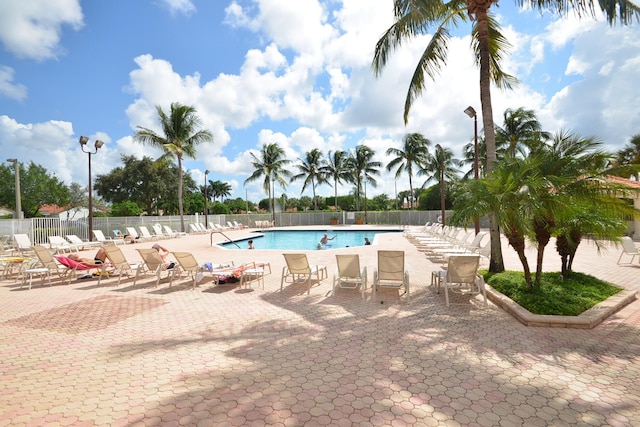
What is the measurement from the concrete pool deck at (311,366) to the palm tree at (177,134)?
21359mm

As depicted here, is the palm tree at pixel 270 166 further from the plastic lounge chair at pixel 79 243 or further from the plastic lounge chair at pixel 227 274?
the plastic lounge chair at pixel 227 274

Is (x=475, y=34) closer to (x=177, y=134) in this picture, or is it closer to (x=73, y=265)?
(x=73, y=265)

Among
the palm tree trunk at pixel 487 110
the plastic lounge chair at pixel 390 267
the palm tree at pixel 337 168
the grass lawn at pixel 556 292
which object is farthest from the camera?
the palm tree at pixel 337 168

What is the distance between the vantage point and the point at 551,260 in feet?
35.6

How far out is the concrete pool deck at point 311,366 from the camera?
2725mm

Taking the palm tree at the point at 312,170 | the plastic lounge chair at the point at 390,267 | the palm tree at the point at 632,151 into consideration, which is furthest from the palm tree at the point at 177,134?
the palm tree at the point at 632,151

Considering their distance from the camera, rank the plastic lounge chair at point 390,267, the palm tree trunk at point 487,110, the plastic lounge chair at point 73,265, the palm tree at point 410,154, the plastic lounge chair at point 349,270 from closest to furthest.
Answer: the plastic lounge chair at point 390,267, the plastic lounge chair at point 349,270, the palm tree trunk at point 487,110, the plastic lounge chair at point 73,265, the palm tree at point 410,154

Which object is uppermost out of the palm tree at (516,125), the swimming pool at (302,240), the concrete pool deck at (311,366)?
the palm tree at (516,125)

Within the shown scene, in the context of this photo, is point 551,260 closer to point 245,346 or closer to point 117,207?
point 245,346

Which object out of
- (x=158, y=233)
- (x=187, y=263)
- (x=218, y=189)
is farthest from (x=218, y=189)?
(x=187, y=263)

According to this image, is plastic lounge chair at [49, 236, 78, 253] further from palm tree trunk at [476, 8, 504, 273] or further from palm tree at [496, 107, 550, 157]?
palm tree at [496, 107, 550, 157]

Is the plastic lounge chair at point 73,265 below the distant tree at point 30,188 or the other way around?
below

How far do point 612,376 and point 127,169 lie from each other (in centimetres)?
4388

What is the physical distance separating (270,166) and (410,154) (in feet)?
49.9
